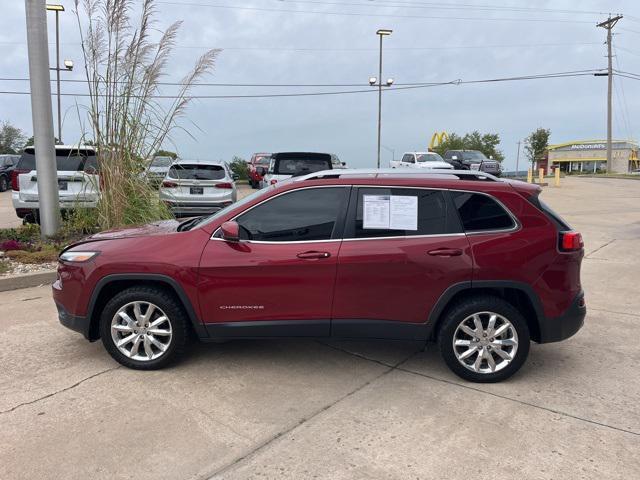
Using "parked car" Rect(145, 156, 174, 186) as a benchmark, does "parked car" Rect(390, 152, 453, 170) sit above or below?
above

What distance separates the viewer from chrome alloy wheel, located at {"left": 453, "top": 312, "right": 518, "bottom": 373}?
3863 millimetres

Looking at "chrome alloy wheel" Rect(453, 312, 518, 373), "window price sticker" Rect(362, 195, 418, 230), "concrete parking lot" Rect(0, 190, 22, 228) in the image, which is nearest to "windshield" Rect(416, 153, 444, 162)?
"concrete parking lot" Rect(0, 190, 22, 228)

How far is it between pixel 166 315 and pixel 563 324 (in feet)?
10.1

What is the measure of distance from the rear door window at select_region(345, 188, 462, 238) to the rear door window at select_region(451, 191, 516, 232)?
0.08m

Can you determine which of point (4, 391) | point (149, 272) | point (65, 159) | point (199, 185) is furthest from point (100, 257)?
point (199, 185)

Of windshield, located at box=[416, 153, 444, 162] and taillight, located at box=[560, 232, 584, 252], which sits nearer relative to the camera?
taillight, located at box=[560, 232, 584, 252]

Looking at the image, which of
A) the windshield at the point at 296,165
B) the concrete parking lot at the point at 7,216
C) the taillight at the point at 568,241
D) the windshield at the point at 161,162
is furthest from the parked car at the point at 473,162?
the taillight at the point at 568,241

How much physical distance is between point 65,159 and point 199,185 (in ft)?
8.43

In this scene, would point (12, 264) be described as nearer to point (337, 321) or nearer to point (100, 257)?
point (100, 257)

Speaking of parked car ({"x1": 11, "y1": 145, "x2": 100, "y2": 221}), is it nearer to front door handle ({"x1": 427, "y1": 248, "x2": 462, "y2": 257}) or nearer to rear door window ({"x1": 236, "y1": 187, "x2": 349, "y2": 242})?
rear door window ({"x1": 236, "y1": 187, "x2": 349, "y2": 242})

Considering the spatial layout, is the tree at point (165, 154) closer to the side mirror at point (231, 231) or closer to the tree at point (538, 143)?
the side mirror at point (231, 231)

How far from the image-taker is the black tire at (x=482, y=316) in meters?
3.84

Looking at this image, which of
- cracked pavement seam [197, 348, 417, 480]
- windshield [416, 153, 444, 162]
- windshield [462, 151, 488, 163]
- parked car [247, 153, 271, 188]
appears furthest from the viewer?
windshield [462, 151, 488, 163]

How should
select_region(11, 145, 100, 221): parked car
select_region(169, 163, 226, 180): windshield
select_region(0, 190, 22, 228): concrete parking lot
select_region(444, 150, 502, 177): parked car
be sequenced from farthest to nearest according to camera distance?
select_region(444, 150, 502, 177): parked car < select_region(0, 190, 22, 228): concrete parking lot < select_region(169, 163, 226, 180): windshield < select_region(11, 145, 100, 221): parked car
